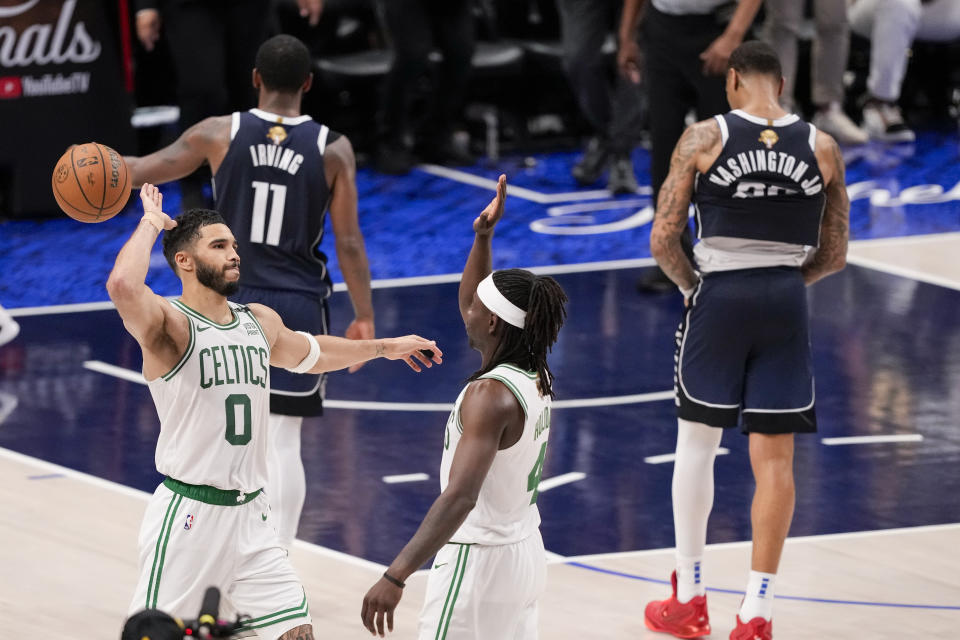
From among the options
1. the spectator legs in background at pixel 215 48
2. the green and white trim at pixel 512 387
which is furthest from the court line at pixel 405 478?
the spectator legs in background at pixel 215 48

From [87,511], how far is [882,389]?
421 cm

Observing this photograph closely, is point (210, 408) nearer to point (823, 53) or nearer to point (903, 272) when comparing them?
point (903, 272)

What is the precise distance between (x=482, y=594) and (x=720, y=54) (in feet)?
18.6

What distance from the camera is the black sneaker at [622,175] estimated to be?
13.3 meters

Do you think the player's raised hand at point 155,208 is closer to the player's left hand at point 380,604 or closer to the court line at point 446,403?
the player's left hand at point 380,604

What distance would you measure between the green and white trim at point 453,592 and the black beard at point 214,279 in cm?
109

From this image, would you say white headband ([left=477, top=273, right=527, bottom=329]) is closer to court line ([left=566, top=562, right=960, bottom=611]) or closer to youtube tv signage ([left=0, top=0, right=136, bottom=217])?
court line ([left=566, top=562, right=960, bottom=611])

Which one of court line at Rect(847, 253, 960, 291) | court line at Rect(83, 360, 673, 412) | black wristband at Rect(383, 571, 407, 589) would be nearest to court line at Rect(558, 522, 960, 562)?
court line at Rect(83, 360, 673, 412)

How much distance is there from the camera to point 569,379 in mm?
9500

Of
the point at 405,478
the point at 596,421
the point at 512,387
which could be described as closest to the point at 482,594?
the point at 512,387

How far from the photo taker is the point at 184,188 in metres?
11.6

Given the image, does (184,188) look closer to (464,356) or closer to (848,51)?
(464,356)

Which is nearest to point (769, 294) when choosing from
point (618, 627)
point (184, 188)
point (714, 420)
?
point (714, 420)

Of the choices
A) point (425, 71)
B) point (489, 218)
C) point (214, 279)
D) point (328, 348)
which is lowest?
point (425, 71)
